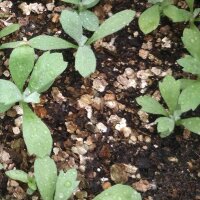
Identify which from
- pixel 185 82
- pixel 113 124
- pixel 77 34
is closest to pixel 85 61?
pixel 77 34

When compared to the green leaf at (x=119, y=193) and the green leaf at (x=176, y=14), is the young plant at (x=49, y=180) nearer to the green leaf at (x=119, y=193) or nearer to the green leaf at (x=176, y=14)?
the green leaf at (x=119, y=193)

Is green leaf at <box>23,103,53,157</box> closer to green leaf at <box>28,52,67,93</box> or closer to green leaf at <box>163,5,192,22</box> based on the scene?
green leaf at <box>28,52,67,93</box>

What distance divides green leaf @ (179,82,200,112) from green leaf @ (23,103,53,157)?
1.32ft

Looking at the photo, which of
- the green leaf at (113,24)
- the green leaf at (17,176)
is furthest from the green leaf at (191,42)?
the green leaf at (17,176)

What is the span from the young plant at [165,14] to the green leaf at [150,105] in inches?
9.7

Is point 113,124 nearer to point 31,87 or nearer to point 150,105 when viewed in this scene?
point 150,105

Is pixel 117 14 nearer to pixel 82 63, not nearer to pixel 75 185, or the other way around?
pixel 82 63

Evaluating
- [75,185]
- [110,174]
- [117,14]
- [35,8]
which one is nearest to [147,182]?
[110,174]

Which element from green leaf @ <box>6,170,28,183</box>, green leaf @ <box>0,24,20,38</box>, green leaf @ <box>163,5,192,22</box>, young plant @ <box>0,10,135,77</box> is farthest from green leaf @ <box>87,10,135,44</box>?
green leaf @ <box>6,170,28,183</box>

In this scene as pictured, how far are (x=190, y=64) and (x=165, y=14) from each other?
247mm

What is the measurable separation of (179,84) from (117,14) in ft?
1.04

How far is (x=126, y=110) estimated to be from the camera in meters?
1.53

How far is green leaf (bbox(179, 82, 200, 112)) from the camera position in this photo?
142 cm

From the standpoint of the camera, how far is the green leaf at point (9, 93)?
1393mm
